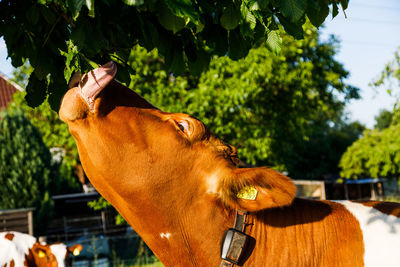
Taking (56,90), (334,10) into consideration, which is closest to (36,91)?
(56,90)

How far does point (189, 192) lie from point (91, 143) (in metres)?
0.52

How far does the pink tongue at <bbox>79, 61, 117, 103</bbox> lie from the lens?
1.98 m

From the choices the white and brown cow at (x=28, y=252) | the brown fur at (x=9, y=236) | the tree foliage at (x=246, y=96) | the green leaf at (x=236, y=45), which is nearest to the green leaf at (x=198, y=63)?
the green leaf at (x=236, y=45)

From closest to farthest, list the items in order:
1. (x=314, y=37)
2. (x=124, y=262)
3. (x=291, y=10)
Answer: (x=291, y=10), (x=124, y=262), (x=314, y=37)

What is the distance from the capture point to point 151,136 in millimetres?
2018

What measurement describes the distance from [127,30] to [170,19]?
572 millimetres

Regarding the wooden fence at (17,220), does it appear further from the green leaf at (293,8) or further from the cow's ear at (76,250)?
the green leaf at (293,8)

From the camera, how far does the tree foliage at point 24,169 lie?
12133 mm

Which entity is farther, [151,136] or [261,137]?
[261,137]

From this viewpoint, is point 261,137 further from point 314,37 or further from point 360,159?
→ point 360,159

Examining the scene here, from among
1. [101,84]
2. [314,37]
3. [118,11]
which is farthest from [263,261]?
[314,37]

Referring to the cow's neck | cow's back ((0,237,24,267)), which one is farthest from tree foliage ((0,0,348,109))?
cow's back ((0,237,24,267))

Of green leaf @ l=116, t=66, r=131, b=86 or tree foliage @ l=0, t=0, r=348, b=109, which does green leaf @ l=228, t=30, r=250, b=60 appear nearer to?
tree foliage @ l=0, t=0, r=348, b=109

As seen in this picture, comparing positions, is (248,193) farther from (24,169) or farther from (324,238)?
(24,169)
